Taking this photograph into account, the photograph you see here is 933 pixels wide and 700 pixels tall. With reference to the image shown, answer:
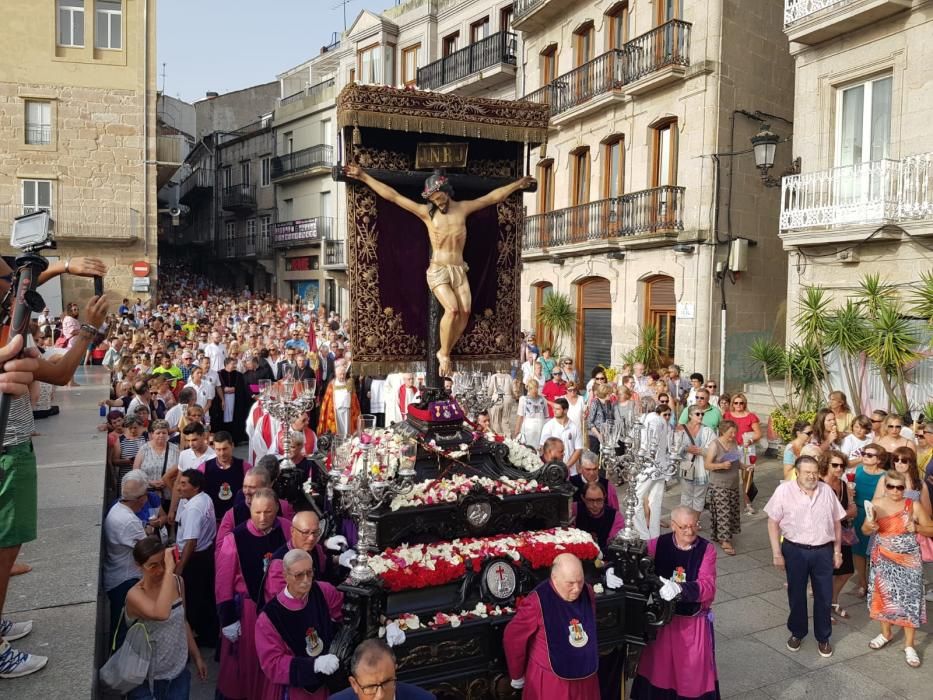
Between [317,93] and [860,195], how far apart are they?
1064 inches

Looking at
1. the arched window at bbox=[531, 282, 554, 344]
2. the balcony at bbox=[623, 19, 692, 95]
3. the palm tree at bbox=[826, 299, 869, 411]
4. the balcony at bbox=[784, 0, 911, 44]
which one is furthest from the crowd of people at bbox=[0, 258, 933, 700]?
the arched window at bbox=[531, 282, 554, 344]

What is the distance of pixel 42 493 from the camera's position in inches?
225

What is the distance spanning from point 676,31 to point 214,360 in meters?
12.0

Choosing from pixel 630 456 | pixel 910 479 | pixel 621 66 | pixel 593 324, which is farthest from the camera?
pixel 593 324

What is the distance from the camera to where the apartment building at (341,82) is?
2319cm

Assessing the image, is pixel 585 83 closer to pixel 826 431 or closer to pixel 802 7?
pixel 802 7

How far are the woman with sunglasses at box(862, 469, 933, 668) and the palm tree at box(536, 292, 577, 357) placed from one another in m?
13.5

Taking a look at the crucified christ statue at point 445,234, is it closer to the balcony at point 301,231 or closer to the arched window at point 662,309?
the arched window at point 662,309

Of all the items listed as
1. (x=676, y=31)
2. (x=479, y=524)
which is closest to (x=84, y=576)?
(x=479, y=524)

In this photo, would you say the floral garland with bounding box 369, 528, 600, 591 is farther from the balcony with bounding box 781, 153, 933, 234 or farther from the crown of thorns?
the balcony with bounding box 781, 153, 933, 234

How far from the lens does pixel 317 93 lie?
3384cm

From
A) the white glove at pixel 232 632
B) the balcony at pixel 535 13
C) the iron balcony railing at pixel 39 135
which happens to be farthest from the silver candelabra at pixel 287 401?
the iron balcony railing at pixel 39 135

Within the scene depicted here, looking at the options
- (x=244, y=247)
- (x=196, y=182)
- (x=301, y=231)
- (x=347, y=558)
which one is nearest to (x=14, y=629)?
(x=347, y=558)

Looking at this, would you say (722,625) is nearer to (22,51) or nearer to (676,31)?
(676,31)
